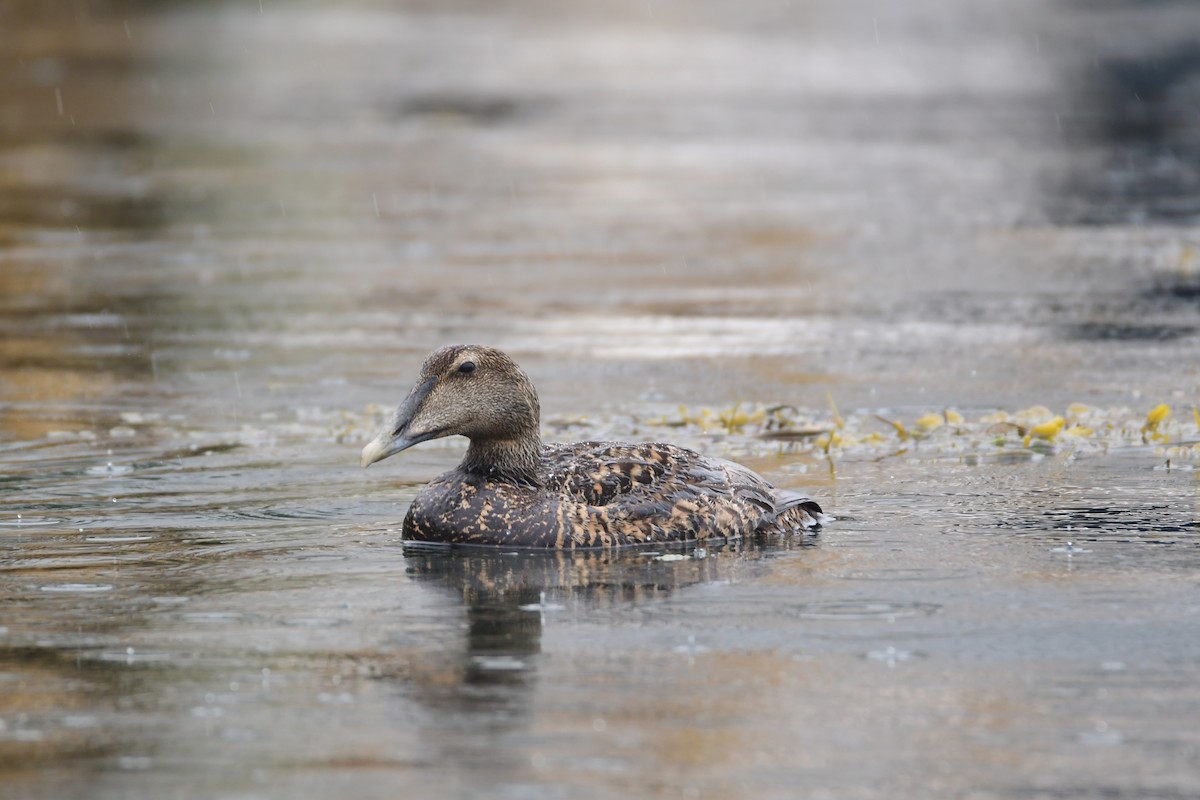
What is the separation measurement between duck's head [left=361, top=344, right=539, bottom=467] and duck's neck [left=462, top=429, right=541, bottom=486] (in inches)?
0.6

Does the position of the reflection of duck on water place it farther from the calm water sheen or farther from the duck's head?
the duck's head

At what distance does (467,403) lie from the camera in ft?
32.6

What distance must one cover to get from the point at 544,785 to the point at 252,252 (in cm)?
1653

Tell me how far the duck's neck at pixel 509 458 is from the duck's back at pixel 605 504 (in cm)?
4

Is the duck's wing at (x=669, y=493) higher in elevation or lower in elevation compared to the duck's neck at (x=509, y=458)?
lower

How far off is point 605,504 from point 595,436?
3.04 m

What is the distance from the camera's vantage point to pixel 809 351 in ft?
53.5

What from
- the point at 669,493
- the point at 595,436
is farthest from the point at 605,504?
the point at 595,436

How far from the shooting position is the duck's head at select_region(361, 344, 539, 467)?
9773 mm

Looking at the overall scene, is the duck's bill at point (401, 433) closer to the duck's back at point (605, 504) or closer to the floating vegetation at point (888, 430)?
the duck's back at point (605, 504)

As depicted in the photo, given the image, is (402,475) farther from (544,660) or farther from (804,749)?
(804,749)

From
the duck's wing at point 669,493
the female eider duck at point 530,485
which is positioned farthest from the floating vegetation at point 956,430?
the female eider duck at point 530,485

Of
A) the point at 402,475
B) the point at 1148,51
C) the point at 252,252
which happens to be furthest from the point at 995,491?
the point at 1148,51

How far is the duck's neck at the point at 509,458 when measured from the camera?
393 inches
